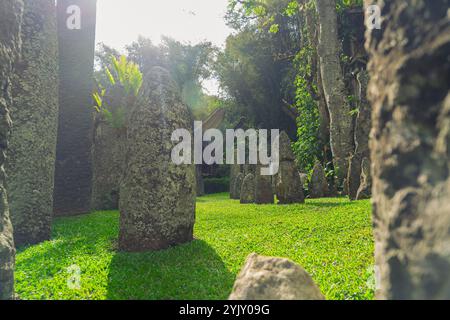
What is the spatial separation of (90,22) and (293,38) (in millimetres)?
18758

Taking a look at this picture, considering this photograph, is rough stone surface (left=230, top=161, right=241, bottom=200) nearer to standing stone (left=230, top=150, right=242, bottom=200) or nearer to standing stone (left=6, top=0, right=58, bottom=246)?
standing stone (left=230, top=150, right=242, bottom=200)

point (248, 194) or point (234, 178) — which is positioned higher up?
point (234, 178)

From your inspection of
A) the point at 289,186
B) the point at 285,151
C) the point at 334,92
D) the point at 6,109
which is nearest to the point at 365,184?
the point at 289,186

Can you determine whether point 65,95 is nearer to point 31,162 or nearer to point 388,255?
point 31,162

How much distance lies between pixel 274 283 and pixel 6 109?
293 cm

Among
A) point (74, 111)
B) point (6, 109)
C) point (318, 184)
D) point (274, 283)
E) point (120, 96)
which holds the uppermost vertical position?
point (120, 96)

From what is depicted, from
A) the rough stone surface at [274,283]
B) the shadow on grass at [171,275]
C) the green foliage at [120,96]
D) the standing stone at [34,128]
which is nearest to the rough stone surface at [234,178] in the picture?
the green foliage at [120,96]

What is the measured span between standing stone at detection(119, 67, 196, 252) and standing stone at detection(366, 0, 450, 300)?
4536 mm

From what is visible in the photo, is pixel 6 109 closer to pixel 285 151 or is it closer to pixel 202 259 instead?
pixel 202 259

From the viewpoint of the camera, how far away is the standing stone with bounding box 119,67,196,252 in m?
6.12

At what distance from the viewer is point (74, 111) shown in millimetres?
12352

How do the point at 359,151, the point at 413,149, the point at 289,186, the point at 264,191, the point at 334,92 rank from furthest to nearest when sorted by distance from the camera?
1. the point at 334,92
2. the point at 264,191
3. the point at 289,186
4. the point at 359,151
5. the point at 413,149

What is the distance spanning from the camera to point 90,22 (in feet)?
43.0

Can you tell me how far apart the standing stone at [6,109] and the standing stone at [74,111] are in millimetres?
8456
